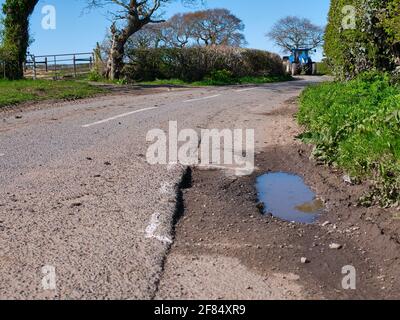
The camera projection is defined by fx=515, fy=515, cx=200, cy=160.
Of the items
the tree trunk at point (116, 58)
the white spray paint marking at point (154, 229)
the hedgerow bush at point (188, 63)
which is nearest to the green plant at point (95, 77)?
the tree trunk at point (116, 58)

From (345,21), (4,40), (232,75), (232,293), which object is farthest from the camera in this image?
(232,75)

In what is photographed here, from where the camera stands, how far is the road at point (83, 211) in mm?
3361

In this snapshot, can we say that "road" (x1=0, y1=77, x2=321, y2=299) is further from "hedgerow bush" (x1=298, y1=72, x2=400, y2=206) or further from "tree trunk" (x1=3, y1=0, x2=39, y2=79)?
"tree trunk" (x1=3, y1=0, x2=39, y2=79)

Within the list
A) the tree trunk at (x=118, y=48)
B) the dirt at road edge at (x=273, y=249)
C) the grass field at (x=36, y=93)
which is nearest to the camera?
the dirt at road edge at (x=273, y=249)

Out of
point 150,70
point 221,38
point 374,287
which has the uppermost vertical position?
point 221,38

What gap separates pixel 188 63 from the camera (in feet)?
97.4

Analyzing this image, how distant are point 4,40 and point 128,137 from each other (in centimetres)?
1727

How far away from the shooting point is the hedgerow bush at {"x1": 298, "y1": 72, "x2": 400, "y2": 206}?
192 inches

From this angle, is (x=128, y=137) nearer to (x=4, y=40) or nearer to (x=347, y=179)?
(x=347, y=179)

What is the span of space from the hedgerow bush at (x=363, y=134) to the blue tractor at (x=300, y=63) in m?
36.2

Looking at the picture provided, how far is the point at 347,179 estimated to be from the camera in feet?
18.9

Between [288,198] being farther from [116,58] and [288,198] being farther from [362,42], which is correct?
[116,58]

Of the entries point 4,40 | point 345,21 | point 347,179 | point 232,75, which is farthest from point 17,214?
point 232,75

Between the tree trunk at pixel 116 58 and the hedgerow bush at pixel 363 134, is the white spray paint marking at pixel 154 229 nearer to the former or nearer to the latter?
the hedgerow bush at pixel 363 134
